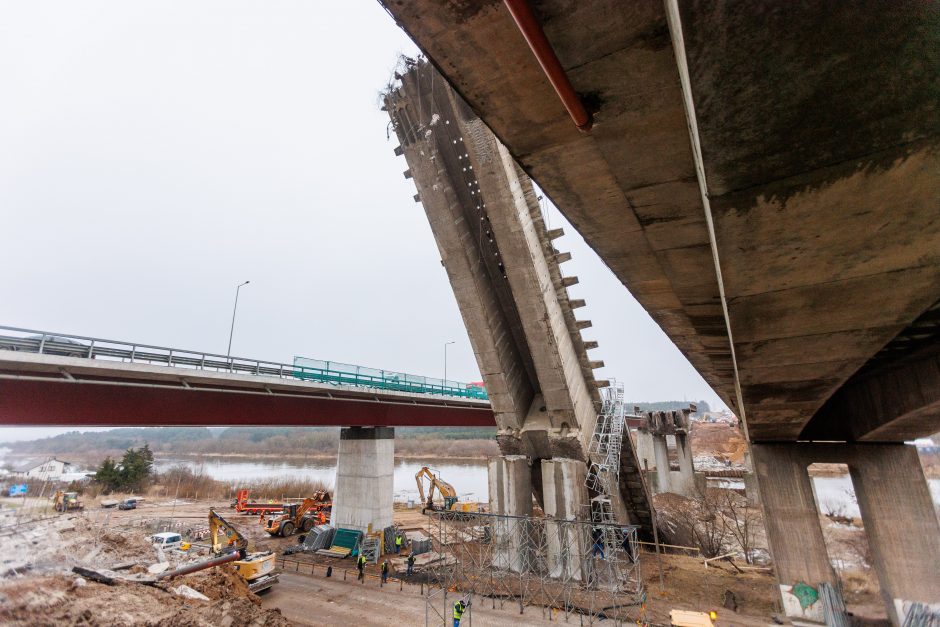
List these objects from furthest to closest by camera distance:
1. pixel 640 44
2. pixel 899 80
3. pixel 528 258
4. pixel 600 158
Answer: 1. pixel 528 258
2. pixel 600 158
3. pixel 640 44
4. pixel 899 80

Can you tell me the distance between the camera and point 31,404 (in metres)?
12.6

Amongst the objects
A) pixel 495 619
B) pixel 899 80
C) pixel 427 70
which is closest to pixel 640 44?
pixel 899 80

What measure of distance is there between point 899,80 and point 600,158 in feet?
5.16

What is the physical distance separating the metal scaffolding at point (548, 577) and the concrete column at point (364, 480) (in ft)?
17.5

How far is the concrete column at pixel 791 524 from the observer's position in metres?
14.1

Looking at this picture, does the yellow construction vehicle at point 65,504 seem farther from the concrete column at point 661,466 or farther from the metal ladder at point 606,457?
the concrete column at point 661,466

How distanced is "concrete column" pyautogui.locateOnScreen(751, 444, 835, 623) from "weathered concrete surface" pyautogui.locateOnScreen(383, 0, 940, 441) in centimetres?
1382

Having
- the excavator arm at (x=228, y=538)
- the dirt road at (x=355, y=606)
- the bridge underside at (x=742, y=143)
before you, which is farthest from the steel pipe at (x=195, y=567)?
the bridge underside at (x=742, y=143)

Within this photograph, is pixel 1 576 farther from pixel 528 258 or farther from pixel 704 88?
pixel 704 88

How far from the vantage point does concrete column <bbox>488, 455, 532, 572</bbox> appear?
17922 millimetres

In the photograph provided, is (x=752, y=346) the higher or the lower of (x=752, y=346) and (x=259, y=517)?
the higher

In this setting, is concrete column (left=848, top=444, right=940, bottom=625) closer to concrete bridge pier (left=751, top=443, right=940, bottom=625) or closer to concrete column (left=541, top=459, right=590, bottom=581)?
concrete bridge pier (left=751, top=443, right=940, bottom=625)

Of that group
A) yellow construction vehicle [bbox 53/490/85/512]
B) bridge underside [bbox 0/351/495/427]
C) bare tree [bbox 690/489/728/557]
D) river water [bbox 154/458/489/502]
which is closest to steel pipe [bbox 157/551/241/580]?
bridge underside [bbox 0/351/495/427]

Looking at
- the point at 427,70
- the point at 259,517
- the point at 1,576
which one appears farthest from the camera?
the point at 259,517
